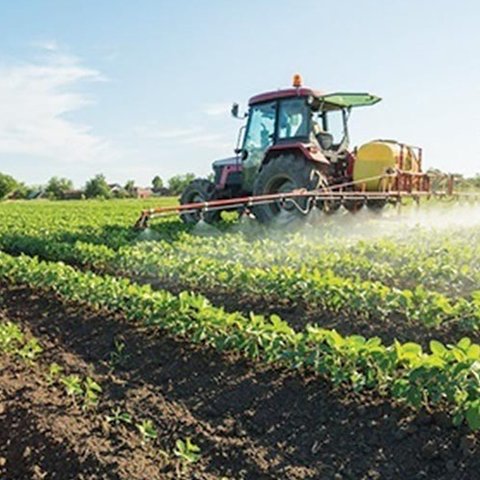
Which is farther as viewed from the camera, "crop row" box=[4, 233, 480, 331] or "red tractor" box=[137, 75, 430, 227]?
"red tractor" box=[137, 75, 430, 227]

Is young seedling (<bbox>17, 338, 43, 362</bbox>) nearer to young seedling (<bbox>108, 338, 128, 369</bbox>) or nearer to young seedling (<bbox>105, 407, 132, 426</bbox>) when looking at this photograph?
young seedling (<bbox>108, 338, 128, 369</bbox>)

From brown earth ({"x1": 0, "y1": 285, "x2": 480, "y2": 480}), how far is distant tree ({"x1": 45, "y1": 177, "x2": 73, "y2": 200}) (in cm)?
6771

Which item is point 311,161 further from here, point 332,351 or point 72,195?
point 72,195

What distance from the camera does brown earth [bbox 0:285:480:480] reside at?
317 cm

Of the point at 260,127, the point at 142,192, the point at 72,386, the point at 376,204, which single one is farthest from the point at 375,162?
the point at 142,192

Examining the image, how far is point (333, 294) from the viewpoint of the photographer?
5.30 metres

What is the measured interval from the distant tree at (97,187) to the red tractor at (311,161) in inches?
2352

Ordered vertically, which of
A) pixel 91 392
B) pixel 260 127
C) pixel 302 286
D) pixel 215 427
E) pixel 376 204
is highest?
pixel 260 127

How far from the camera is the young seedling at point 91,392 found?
402cm

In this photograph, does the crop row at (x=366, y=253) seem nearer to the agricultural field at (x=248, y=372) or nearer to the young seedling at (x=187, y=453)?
the agricultural field at (x=248, y=372)

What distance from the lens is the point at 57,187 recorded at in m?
78.2

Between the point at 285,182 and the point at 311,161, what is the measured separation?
0.66 metres

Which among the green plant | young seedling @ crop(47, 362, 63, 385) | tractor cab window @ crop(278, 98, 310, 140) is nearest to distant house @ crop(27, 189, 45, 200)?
tractor cab window @ crop(278, 98, 310, 140)

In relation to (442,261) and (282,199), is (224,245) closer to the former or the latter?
(282,199)
